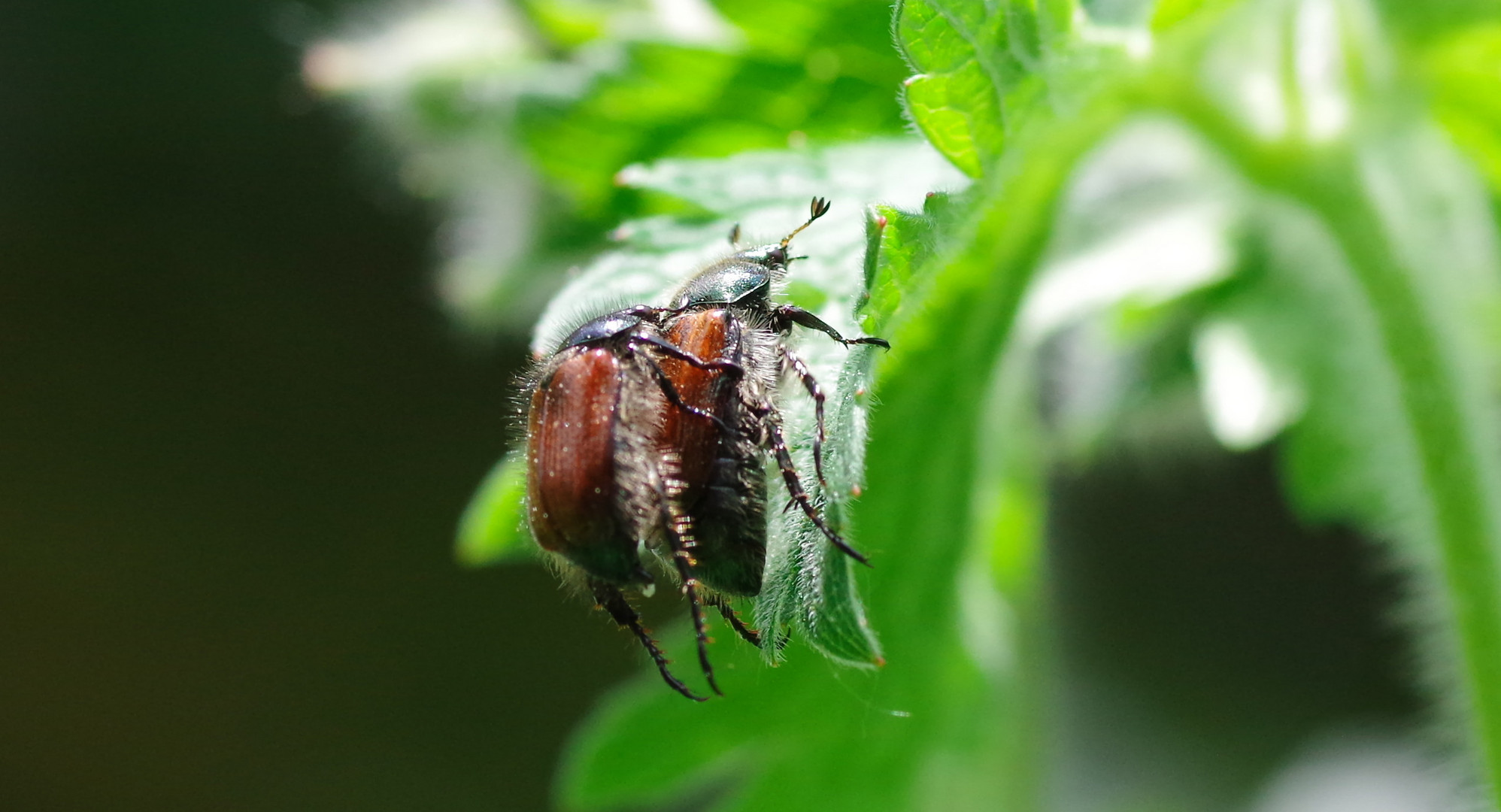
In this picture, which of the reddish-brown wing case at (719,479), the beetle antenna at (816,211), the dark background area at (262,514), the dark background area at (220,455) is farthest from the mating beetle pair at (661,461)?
the dark background area at (220,455)

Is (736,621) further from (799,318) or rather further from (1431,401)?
(1431,401)

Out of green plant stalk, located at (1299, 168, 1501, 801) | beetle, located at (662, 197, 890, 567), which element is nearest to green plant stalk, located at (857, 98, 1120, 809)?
beetle, located at (662, 197, 890, 567)

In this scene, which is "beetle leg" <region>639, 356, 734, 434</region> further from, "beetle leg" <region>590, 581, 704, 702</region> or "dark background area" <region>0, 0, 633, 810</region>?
"dark background area" <region>0, 0, 633, 810</region>

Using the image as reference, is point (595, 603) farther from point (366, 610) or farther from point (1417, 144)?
point (366, 610)

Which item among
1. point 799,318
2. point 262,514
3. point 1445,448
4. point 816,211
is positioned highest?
point 262,514

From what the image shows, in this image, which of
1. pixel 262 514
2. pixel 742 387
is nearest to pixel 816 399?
pixel 742 387

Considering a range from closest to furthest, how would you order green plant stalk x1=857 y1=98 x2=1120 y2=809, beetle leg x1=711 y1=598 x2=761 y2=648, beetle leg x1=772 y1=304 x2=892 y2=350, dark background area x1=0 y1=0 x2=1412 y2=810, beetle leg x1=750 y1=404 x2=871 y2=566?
beetle leg x1=750 y1=404 x2=871 y2=566
beetle leg x1=711 y1=598 x2=761 y2=648
beetle leg x1=772 y1=304 x2=892 y2=350
green plant stalk x1=857 y1=98 x2=1120 y2=809
dark background area x1=0 y1=0 x2=1412 y2=810
